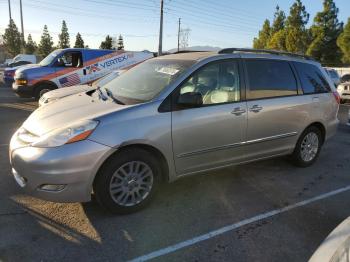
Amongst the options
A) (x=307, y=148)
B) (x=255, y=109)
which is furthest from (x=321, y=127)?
(x=255, y=109)

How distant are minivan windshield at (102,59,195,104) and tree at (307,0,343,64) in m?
36.2

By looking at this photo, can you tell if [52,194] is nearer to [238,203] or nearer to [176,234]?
[176,234]

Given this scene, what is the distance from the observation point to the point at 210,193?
172 inches

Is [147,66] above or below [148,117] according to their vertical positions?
above

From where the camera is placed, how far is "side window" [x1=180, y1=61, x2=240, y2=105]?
4.12 metres

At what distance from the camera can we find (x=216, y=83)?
14.1ft

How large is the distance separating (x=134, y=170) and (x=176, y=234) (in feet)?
2.61

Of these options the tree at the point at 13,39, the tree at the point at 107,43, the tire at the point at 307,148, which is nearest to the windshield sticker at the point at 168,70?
the tire at the point at 307,148

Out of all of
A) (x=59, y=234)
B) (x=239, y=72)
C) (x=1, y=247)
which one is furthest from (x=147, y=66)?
(x=1, y=247)

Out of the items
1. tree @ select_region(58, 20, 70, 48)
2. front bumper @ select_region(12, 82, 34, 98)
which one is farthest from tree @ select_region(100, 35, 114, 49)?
front bumper @ select_region(12, 82, 34, 98)

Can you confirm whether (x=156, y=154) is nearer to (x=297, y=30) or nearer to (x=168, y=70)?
(x=168, y=70)

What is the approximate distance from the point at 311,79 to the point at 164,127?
2.92 m

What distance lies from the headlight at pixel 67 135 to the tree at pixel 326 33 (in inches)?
1487

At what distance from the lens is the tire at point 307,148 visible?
536 cm
